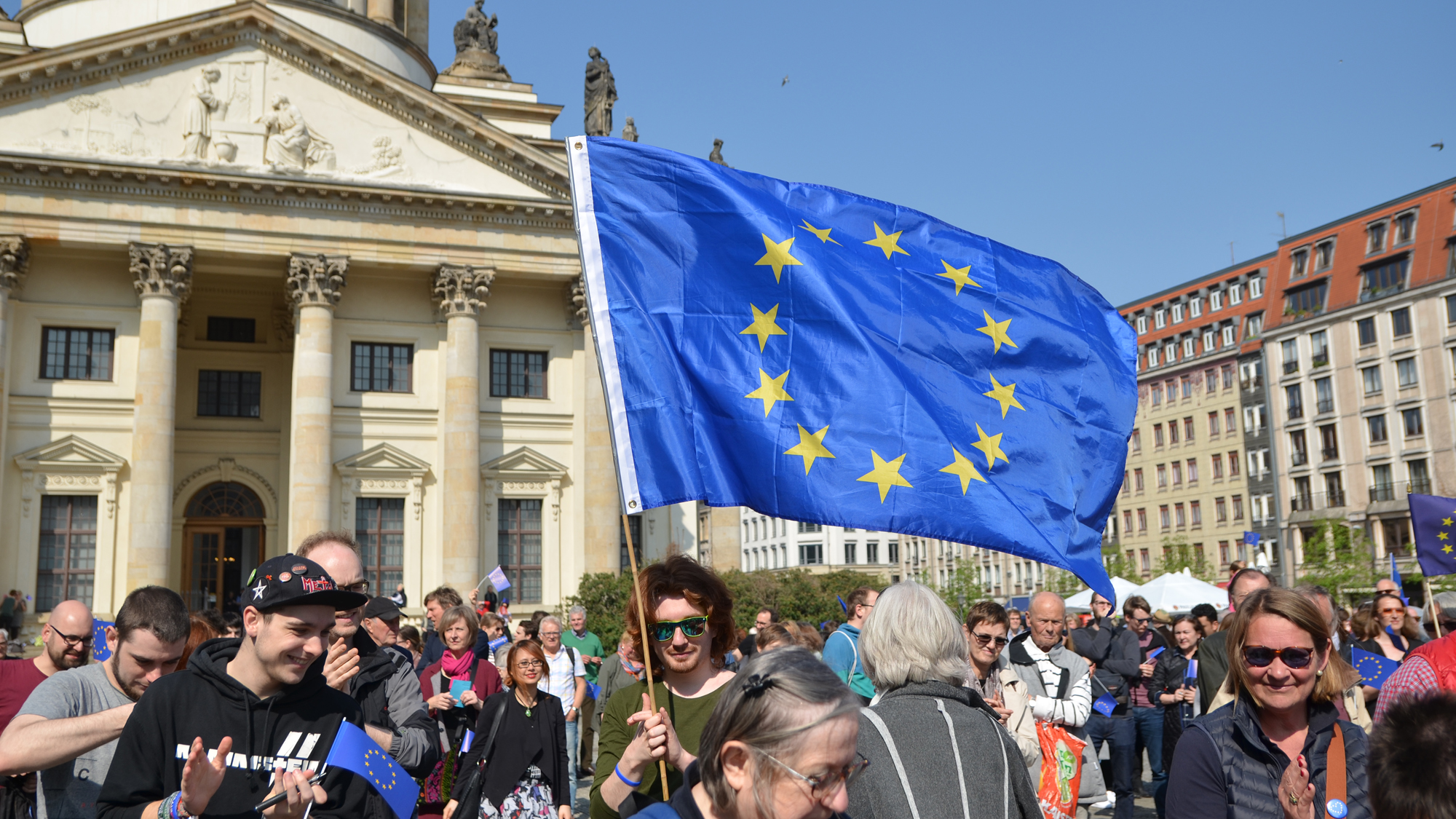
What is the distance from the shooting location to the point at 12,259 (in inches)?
1238

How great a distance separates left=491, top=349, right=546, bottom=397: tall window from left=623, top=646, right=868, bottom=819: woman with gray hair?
3420cm

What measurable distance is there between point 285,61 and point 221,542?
43.8 feet

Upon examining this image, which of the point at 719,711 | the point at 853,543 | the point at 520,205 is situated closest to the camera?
the point at 719,711

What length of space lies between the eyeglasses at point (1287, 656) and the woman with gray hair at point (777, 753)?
1905 mm

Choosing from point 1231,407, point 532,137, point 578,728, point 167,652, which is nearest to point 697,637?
point 167,652

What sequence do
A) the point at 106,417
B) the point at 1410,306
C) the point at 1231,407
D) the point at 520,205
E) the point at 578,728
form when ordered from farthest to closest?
1. the point at 1231,407
2. the point at 1410,306
3. the point at 520,205
4. the point at 106,417
5. the point at 578,728

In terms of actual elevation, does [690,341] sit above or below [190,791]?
above

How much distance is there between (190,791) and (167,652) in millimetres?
1995

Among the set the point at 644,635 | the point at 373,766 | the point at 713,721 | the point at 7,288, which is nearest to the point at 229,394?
the point at 7,288

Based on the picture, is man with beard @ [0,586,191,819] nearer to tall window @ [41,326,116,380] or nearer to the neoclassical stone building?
the neoclassical stone building

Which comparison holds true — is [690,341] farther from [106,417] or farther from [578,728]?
[106,417]

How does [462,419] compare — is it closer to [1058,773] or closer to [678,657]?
[1058,773]

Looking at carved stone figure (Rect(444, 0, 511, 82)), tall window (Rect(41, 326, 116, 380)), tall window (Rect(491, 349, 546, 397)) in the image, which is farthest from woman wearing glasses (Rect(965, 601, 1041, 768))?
carved stone figure (Rect(444, 0, 511, 82))

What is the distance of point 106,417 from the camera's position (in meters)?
33.3
